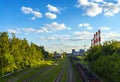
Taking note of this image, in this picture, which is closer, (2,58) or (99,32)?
(2,58)

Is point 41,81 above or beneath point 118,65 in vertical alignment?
beneath

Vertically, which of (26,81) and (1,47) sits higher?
(1,47)

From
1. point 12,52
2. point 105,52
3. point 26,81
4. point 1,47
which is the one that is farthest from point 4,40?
point 105,52

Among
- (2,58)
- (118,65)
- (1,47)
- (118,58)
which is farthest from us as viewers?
(1,47)

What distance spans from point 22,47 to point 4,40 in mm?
26377

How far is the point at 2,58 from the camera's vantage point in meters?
64.0

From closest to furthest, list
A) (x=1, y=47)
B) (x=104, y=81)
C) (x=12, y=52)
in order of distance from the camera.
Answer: (x=104, y=81) → (x=1, y=47) → (x=12, y=52)

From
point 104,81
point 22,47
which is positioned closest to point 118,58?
point 104,81

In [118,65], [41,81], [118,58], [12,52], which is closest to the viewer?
[118,65]

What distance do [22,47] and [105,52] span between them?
36853 mm

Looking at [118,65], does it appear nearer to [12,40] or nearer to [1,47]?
[1,47]

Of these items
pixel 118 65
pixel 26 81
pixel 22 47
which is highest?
pixel 22 47

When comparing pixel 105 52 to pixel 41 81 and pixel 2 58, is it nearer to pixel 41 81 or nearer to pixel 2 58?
pixel 41 81

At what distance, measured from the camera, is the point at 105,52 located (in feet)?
225
